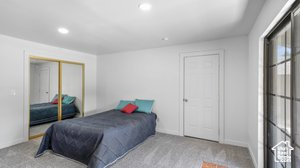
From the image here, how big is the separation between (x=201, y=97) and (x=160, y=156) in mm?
1655

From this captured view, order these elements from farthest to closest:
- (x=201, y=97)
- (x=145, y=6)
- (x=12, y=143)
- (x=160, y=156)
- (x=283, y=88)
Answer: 1. (x=201, y=97)
2. (x=12, y=143)
3. (x=160, y=156)
4. (x=145, y=6)
5. (x=283, y=88)

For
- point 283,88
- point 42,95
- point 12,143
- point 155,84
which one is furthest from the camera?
point 155,84

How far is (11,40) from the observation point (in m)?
2.93

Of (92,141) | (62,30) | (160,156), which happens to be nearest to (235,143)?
(160,156)

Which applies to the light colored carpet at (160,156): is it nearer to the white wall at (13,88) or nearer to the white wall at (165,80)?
the white wall at (13,88)

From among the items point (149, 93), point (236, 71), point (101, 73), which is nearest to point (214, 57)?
point (236, 71)

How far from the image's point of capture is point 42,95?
11.7 ft

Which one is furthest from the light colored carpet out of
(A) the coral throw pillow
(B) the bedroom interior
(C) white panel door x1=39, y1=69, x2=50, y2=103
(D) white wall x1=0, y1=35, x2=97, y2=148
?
(C) white panel door x1=39, y1=69, x2=50, y2=103

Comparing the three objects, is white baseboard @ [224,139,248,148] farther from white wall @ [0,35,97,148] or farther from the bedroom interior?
white wall @ [0,35,97,148]

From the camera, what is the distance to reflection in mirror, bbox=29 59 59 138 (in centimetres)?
336

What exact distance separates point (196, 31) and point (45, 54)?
143 inches

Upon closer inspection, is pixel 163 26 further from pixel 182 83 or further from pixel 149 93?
pixel 149 93

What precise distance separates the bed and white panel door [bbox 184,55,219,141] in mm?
3415

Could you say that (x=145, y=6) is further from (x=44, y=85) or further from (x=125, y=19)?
(x=44, y=85)
